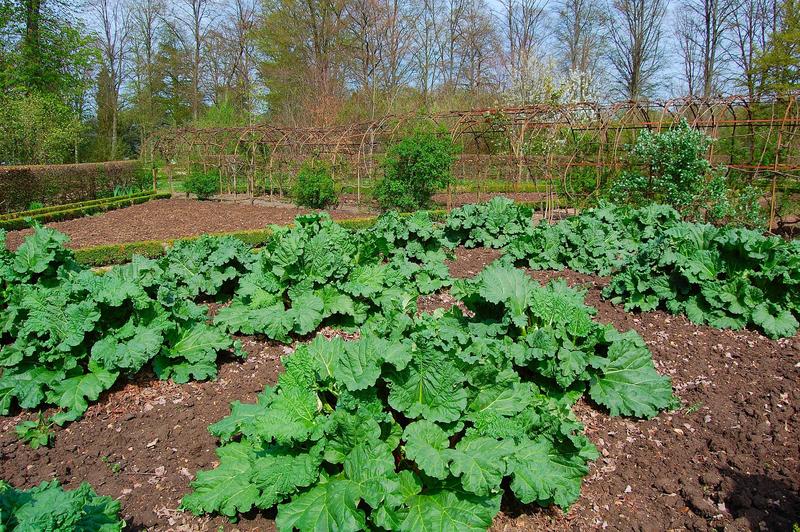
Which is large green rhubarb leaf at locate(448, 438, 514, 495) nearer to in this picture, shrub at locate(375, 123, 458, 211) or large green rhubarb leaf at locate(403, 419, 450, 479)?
large green rhubarb leaf at locate(403, 419, 450, 479)

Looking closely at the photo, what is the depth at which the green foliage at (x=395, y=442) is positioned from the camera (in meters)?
2.67

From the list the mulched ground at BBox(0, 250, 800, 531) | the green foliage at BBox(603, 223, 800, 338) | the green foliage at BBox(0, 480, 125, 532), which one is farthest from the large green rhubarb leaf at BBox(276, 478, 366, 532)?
the green foliage at BBox(603, 223, 800, 338)

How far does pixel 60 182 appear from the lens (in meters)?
17.2

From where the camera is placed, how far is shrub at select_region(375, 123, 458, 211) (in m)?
14.3

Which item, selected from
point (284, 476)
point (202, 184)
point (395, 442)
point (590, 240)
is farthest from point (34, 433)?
point (202, 184)

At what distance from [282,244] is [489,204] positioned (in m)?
4.92

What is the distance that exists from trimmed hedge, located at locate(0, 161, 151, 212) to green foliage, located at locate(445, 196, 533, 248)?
1317cm

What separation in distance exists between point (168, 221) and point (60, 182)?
5.30 meters

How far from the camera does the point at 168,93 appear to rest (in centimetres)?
3956

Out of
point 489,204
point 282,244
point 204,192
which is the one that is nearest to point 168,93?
point 204,192

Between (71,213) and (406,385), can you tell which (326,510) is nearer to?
(406,385)

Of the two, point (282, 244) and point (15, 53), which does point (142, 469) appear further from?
point (15, 53)

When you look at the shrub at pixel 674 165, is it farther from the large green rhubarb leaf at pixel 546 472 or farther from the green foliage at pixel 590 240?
the large green rhubarb leaf at pixel 546 472

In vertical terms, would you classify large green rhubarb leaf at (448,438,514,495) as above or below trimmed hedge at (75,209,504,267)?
below
